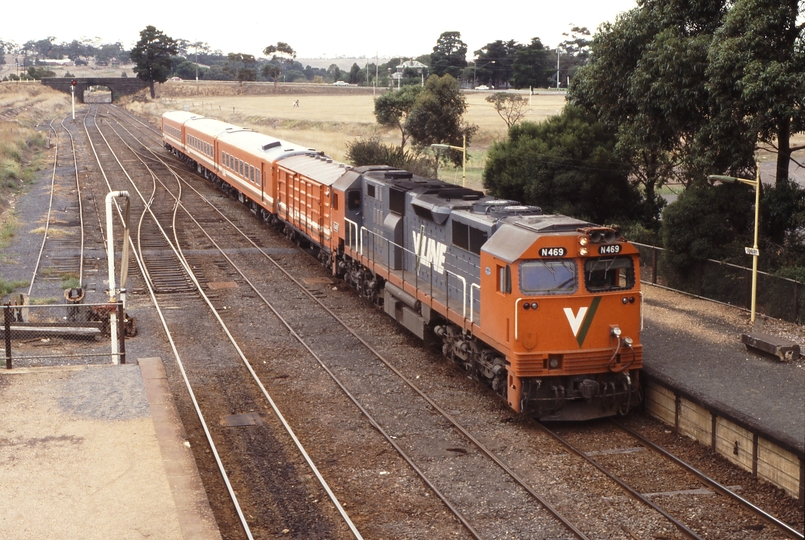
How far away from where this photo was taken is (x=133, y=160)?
6188 centimetres

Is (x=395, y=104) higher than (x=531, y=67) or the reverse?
the reverse

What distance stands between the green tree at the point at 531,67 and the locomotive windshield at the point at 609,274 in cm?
10682

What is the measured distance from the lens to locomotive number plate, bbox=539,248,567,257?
48.5 feet

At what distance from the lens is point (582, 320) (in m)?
15.1

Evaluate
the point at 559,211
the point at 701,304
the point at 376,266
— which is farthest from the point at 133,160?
the point at 701,304

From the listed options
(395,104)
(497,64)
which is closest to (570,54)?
(497,64)

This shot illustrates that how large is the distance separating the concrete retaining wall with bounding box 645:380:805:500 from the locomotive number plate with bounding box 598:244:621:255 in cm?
299

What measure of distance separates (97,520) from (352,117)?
8817 cm

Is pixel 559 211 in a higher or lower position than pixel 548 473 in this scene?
higher

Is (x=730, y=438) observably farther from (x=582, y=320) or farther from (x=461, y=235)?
(x=461, y=235)

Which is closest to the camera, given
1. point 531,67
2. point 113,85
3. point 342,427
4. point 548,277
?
point 548,277

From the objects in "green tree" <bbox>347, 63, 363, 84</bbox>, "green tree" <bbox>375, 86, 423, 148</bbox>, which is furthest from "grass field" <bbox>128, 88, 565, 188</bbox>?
"green tree" <bbox>347, 63, 363, 84</bbox>

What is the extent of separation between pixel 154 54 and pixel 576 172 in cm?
11443

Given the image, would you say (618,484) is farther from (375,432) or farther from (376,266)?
(376,266)
